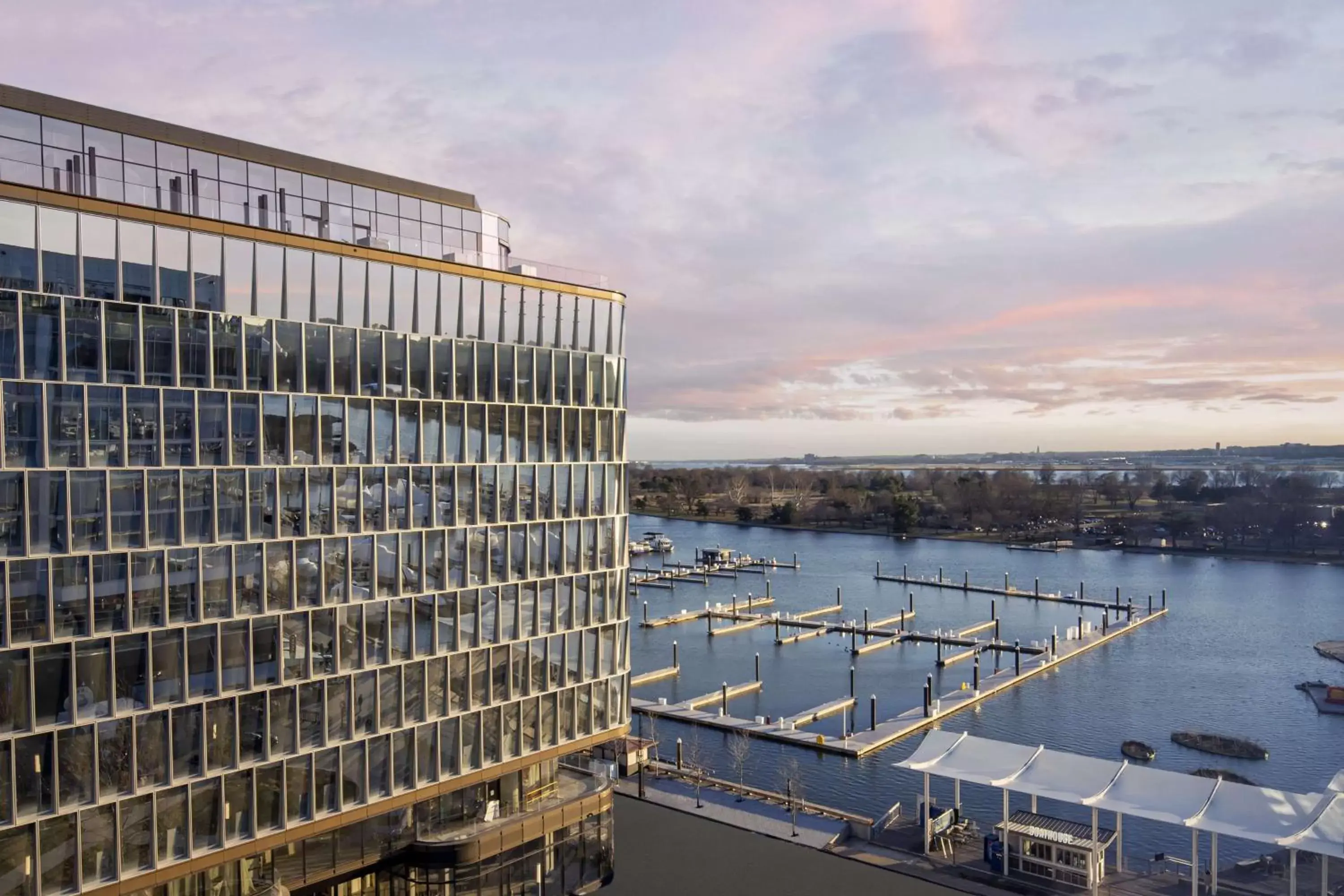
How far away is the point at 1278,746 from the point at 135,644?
38.9 metres

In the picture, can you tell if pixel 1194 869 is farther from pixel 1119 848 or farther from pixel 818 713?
pixel 818 713

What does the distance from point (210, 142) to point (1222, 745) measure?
3842 centimetres

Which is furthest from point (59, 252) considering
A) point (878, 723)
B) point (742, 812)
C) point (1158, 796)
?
point (878, 723)

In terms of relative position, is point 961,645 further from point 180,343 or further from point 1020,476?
point 1020,476

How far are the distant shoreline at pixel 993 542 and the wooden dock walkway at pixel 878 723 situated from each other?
160 ft

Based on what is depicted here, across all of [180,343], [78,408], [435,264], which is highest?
[435,264]

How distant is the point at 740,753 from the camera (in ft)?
112

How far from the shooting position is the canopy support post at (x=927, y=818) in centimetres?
2559

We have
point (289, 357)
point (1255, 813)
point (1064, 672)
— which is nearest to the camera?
point (289, 357)

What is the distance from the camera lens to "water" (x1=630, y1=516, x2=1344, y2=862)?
1363 inches

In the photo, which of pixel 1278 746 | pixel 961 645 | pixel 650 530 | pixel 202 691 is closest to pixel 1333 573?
pixel 961 645

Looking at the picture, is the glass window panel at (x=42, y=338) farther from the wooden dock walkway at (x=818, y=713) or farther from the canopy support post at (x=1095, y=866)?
the wooden dock walkway at (x=818, y=713)

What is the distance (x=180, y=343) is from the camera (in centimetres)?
1761

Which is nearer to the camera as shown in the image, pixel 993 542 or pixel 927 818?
pixel 927 818
